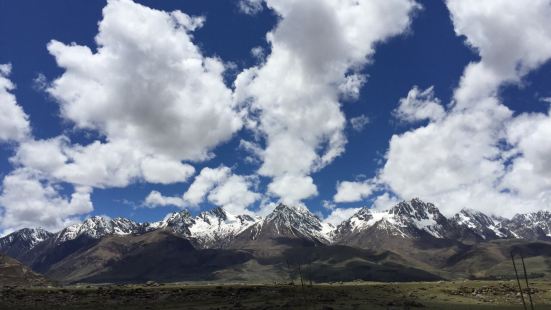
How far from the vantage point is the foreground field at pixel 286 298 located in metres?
92.1

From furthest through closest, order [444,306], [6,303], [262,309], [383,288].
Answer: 1. [383,288]
2. [6,303]
3. [444,306]
4. [262,309]

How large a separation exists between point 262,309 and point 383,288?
160ft

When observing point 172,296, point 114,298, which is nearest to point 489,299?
point 172,296

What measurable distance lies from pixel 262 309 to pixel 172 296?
97.3 feet

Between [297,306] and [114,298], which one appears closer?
[297,306]

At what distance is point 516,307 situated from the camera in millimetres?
89250

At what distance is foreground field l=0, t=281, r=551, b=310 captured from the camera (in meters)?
92.1

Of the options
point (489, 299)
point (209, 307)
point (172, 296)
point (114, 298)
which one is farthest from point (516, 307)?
point (114, 298)

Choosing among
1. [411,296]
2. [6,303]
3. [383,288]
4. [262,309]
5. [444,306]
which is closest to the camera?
[262,309]

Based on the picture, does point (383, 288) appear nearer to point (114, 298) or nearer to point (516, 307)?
point (516, 307)

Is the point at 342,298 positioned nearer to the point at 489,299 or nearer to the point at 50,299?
the point at 489,299

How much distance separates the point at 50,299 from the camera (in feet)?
337

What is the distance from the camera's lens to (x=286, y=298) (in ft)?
328

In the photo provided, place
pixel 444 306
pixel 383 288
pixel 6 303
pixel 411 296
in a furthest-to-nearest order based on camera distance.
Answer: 1. pixel 383 288
2. pixel 411 296
3. pixel 6 303
4. pixel 444 306
